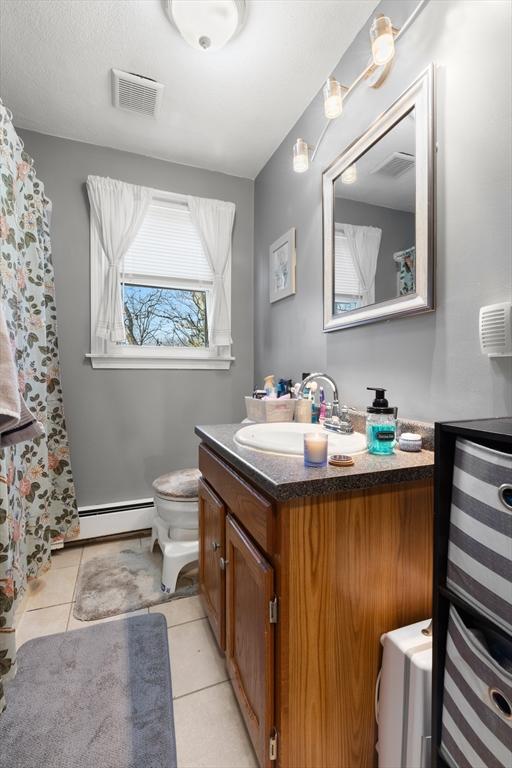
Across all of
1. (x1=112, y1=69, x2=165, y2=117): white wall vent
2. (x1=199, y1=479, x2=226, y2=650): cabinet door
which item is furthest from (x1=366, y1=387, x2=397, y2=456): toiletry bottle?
(x1=112, y1=69, x2=165, y2=117): white wall vent

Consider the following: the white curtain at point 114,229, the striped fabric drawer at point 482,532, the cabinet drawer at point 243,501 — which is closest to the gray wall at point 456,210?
the striped fabric drawer at point 482,532

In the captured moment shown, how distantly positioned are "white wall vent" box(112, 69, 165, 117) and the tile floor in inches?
93.8

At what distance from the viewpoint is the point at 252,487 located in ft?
2.86

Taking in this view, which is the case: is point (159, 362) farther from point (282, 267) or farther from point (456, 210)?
point (456, 210)

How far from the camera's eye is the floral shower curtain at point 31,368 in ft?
4.54

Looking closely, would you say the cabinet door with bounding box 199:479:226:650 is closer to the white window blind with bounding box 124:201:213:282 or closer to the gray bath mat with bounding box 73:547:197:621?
the gray bath mat with bounding box 73:547:197:621

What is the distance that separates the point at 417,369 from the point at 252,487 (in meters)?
0.64

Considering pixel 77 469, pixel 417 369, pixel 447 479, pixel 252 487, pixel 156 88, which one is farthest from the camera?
pixel 77 469

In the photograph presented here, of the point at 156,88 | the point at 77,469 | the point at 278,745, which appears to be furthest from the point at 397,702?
the point at 156,88

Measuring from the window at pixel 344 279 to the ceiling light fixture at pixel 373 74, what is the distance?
231mm

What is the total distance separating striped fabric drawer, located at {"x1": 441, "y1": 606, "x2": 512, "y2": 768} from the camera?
534mm

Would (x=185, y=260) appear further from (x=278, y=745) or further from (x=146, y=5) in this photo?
(x=278, y=745)

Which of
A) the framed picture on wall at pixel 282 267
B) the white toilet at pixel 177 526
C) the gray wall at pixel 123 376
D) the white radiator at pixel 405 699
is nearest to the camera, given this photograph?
the white radiator at pixel 405 699

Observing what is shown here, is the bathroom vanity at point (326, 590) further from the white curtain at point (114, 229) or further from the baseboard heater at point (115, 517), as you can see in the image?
the white curtain at point (114, 229)
